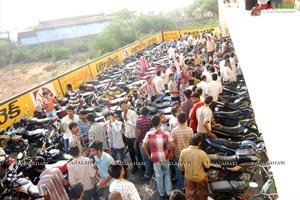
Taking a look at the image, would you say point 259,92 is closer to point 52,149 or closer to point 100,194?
point 100,194

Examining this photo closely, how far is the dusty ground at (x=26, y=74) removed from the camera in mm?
27600

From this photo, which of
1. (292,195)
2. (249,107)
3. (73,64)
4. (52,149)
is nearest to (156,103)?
(249,107)

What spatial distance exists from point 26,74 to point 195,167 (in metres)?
31.5

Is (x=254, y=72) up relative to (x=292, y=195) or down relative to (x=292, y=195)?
up

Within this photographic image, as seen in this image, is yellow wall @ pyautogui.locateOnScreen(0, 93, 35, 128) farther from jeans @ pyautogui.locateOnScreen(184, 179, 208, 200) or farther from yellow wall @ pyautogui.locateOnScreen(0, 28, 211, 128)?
jeans @ pyautogui.locateOnScreen(184, 179, 208, 200)

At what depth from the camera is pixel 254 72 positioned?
16.7 feet

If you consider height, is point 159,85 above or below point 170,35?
above

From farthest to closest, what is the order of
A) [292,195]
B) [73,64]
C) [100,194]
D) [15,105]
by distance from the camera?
[73,64]
[15,105]
[100,194]
[292,195]

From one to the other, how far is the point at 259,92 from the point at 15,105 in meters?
8.07

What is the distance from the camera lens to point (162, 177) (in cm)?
507

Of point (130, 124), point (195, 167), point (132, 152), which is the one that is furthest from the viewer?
point (132, 152)

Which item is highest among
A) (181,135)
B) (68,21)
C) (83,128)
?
(68,21)

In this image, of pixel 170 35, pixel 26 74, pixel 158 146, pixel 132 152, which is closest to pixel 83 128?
pixel 132 152

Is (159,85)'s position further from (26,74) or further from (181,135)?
(26,74)
